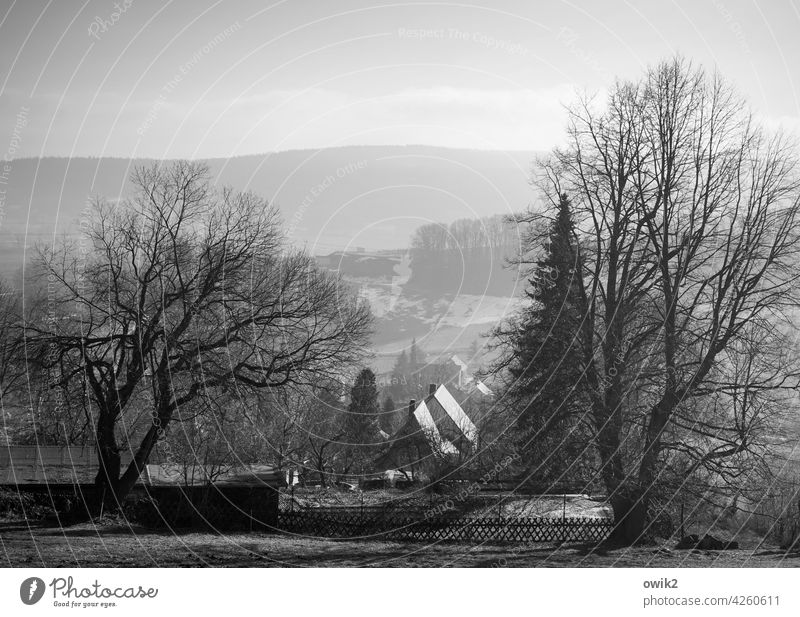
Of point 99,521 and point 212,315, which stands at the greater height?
point 212,315

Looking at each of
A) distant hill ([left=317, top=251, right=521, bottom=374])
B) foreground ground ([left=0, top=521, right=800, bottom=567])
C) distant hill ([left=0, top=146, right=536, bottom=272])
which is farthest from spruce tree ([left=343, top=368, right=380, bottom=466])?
foreground ground ([left=0, top=521, right=800, bottom=567])

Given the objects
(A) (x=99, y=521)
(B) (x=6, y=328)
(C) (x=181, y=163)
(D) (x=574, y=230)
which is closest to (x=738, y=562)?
(D) (x=574, y=230)

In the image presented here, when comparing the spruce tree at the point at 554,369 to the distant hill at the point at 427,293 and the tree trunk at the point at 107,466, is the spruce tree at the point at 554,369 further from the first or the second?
the tree trunk at the point at 107,466

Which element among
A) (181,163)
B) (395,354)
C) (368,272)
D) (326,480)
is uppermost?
(181,163)

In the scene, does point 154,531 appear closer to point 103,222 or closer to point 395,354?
point 103,222

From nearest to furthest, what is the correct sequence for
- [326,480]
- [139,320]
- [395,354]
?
[139,320] → [395,354] → [326,480]

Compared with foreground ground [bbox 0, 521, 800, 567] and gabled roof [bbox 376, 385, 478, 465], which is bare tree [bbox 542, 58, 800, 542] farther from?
gabled roof [bbox 376, 385, 478, 465]
